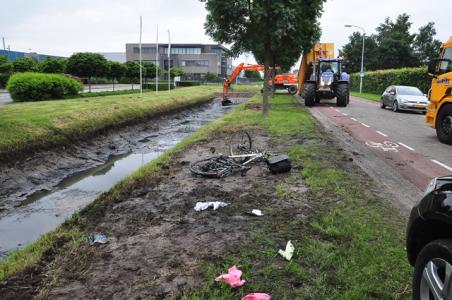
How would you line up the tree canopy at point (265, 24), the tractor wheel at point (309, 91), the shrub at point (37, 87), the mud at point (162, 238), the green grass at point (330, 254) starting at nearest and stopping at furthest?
the green grass at point (330, 254)
the mud at point (162, 238)
the tree canopy at point (265, 24)
the shrub at point (37, 87)
the tractor wheel at point (309, 91)

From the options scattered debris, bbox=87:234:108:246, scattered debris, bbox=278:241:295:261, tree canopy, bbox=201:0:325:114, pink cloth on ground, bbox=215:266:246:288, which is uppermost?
tree canopy, bbox=201:0:325:114

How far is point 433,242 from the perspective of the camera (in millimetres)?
2885

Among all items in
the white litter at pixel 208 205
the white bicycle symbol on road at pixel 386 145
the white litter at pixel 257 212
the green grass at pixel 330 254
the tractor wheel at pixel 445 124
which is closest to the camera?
the green grass at pixel 330 254

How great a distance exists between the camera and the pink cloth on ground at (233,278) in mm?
3832

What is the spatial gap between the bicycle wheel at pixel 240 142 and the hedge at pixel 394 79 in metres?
19.5

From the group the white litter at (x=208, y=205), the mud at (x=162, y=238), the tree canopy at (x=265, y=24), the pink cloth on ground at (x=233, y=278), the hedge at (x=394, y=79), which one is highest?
the tree canopy at (x=265, y=24)

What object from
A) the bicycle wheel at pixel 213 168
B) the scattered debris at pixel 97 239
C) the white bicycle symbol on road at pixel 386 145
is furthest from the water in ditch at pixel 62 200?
the white bicycle symbol on road at pixel 386 145

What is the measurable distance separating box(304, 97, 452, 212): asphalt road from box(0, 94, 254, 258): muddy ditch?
6228 mm

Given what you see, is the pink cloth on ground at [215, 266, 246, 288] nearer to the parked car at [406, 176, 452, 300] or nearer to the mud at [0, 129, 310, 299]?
the mud at [0, 129, 310, 299]

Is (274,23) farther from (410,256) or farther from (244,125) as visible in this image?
(410,256)

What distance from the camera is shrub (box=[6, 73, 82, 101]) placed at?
2232 cm

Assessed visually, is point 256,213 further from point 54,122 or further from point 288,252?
A: point 54,122

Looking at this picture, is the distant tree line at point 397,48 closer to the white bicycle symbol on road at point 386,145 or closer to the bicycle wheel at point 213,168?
the white bicycle symbol on road at point 386,145

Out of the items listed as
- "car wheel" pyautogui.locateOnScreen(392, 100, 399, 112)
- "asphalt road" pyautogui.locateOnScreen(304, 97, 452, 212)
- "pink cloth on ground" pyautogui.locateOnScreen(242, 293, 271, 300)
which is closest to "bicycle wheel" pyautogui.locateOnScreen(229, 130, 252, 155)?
"asphalt road" pyautogui.locateOnScreen(304, 97, 452, 212)
